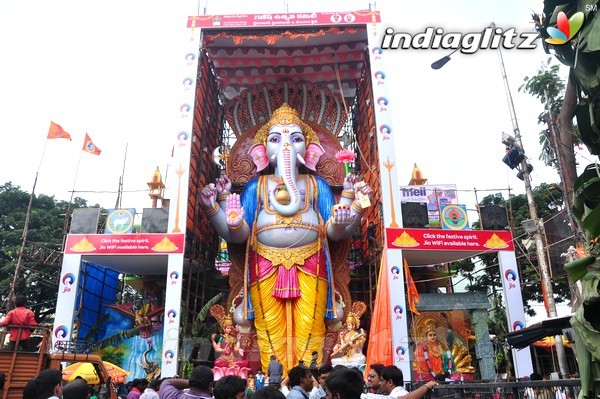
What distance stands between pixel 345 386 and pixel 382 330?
8666mm

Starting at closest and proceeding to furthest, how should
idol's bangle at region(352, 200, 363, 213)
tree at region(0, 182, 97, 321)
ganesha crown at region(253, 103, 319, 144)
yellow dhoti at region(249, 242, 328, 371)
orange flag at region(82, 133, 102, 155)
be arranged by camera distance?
yellow dhoti at region(249, 242, 328, 371), idol's bangle at region(352, 200, 363, 213), ganesha crown at region(253, 103, 319, 144), orange flag at region(82, 133, 102, 155), tree at region(0, 182, 97, 321)

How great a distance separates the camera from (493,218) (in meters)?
14.2

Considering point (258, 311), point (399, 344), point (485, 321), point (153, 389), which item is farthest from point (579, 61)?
point (485, 321)

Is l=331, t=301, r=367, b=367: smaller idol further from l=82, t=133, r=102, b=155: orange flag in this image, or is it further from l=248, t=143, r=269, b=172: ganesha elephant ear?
l=82, t=133, r=102, b=155: orange flag

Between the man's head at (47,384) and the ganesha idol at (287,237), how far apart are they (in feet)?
29.2

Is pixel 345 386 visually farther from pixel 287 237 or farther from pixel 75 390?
pixel 287 237

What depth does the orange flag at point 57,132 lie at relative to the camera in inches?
601

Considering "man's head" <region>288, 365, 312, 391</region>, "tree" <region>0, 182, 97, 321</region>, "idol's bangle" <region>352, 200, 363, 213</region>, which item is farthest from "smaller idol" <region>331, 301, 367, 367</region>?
"tree" <region>0, 182, 97, 321</region>

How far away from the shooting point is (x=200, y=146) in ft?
45.8

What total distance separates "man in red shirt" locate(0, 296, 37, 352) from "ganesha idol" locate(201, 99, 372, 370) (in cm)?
604

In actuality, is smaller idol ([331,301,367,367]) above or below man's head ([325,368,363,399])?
above

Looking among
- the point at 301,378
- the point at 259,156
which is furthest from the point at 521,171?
the point at 301,378

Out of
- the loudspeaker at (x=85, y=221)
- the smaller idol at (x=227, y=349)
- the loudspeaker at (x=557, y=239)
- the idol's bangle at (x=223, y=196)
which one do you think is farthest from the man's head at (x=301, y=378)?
the loudspeaker at (x=557, y=239)

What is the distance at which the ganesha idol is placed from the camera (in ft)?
39.5
